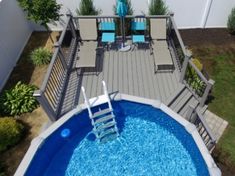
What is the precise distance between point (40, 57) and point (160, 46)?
529cm

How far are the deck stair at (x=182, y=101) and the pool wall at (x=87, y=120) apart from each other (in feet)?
2.63

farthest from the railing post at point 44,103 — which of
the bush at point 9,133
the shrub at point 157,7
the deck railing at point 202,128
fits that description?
the shrub at point 157,7

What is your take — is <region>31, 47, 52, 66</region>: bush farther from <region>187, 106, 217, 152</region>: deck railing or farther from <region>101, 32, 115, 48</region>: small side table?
<region>187, 106, 217, 152</region>: deck railing

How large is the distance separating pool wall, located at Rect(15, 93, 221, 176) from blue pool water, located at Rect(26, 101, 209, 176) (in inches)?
5.7

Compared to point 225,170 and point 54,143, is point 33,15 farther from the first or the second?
point 225,170

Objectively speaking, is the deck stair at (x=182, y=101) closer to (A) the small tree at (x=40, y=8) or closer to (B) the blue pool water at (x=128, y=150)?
(B) the blue pool water at (x=128, y=150)

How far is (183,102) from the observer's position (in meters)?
7.93

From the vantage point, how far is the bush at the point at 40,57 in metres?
10.1

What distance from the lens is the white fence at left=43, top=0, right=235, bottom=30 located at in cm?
1084

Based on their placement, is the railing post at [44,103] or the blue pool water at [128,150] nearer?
the railing post at [44,103]

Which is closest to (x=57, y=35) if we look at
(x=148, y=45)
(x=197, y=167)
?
(x=148, y=45)

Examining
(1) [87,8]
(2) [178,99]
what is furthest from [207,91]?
(1) [87,8]

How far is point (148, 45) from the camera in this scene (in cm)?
1012

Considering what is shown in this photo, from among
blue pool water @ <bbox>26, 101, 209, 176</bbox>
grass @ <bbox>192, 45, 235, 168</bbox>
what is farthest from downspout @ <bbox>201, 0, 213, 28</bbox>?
blue pool water @ <bbox>26, 101, 209, 176</bbox>
